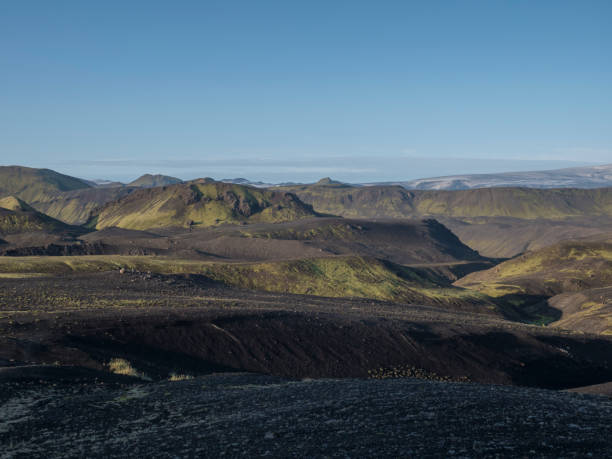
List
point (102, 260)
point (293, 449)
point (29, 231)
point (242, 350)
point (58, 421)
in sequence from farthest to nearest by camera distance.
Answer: point (29, 231) → point (102, 260) → point (242, 350) → point (58, 421) → point (293, 449)

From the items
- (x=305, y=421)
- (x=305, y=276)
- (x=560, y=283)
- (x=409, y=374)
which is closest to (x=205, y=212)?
(x=305, y=276)

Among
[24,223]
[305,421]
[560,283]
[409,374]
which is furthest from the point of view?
[24,223]

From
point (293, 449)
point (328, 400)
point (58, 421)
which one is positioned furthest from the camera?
point (328, 400)

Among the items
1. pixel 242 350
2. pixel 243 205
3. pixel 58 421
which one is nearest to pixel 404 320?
pixel 242 350

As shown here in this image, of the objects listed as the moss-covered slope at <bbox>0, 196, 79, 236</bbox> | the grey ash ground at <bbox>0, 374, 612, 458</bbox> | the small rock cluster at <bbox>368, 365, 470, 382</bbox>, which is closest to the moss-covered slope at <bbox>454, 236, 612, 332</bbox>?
the small rock cluster at <bbox>368, 365, 470, 382</bbox>

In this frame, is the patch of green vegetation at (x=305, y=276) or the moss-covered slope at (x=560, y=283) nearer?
the moss-covered slope at (x=560, y=283)

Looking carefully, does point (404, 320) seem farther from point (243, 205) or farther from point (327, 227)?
point (243, 205)

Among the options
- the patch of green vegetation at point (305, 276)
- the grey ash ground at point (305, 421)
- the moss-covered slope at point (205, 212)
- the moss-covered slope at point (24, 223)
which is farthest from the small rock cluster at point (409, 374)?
the moss-covered slope at point (205, 212)

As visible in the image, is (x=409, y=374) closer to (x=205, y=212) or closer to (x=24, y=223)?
(x=24, y=223)

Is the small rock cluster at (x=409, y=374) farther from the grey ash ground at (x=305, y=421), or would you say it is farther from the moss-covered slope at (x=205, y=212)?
the moss-covered slope at (x=205, y=212)
